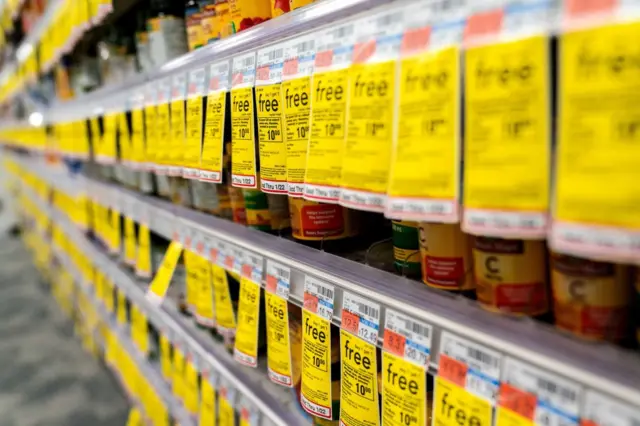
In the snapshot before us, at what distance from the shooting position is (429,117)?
23.0 inches

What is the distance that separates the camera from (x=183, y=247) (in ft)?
4.97

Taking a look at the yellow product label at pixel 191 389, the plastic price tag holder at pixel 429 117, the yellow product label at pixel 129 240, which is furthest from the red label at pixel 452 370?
the yellow product label at pixel 129 240

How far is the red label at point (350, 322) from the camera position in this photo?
0.84 meters

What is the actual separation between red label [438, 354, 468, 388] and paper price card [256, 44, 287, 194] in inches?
16.1

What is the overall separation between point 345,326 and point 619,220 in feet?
1.66

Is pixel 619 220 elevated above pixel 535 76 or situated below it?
below

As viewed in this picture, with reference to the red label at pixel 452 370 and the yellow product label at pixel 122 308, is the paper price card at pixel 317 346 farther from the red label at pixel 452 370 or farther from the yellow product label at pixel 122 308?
the yellow product label at pixel 122 308

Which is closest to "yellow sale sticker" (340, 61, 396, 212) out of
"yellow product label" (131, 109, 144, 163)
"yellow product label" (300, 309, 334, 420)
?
"yellow product label" (300, 309, 334, 420)

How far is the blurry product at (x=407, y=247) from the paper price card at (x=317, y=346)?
0.14m

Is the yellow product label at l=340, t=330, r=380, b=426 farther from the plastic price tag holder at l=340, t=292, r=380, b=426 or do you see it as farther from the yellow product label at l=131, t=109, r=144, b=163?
the yellow product label at l=131, t=109, r=144, b=163

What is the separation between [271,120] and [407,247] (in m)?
0.35

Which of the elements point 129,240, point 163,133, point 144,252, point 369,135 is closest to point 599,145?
point 369,135

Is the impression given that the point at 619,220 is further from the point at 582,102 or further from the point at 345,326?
the point at 345,326

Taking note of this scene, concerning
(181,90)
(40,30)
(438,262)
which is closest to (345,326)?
(438,262)
